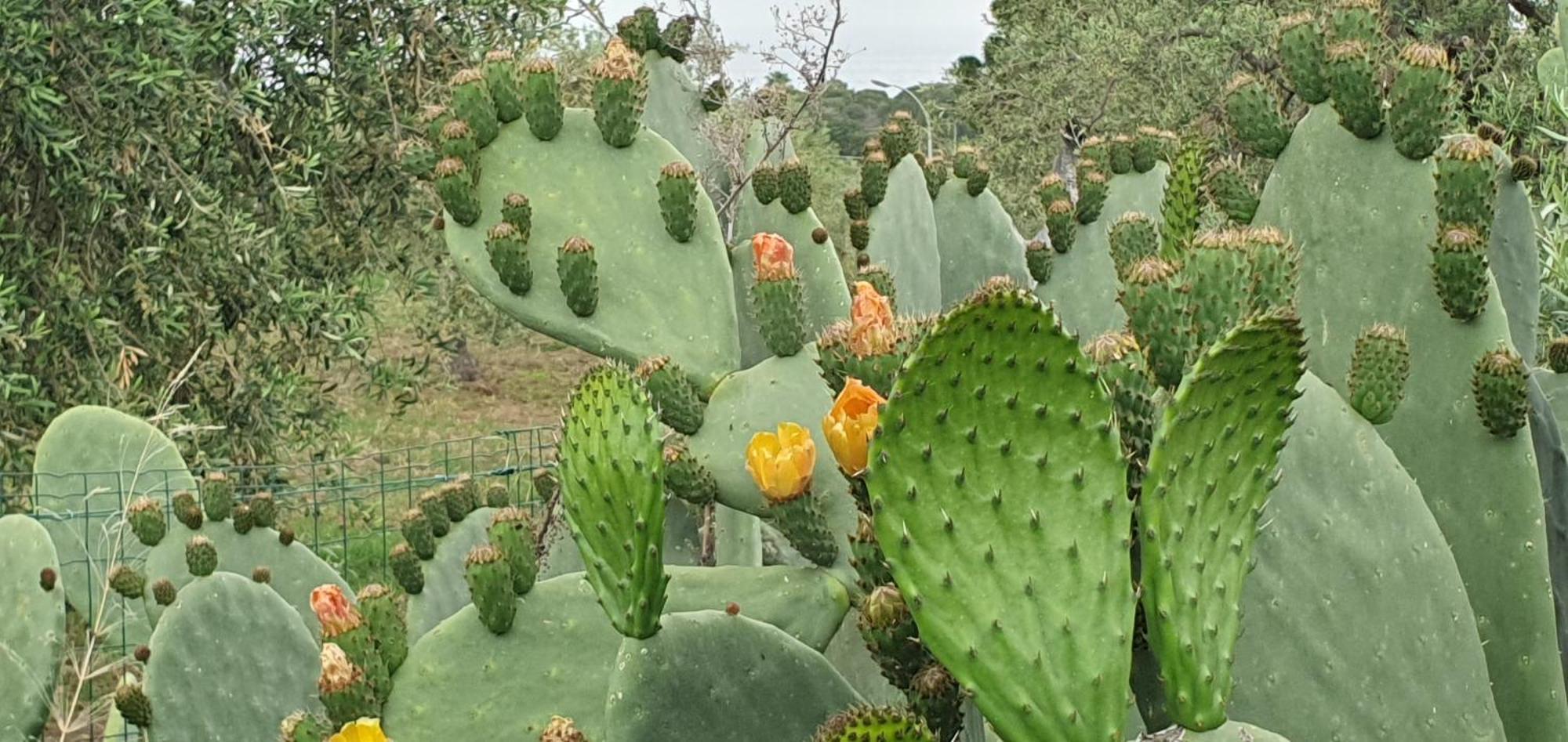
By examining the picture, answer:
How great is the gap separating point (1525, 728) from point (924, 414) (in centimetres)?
112

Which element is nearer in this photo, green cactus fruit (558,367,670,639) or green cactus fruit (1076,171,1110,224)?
green cactus fruit (558,367,670,639)

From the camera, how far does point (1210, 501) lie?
42.0 inches

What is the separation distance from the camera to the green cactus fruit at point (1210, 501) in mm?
1024

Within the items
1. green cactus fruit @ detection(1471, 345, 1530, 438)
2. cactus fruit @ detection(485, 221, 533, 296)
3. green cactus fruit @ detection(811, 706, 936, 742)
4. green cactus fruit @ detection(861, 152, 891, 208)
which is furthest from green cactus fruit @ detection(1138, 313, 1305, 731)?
green cactus fruit @ detection(861, 152, 891, 208)

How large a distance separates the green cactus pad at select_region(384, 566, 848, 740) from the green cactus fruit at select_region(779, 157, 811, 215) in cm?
99

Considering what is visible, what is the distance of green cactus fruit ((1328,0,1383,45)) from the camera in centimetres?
191

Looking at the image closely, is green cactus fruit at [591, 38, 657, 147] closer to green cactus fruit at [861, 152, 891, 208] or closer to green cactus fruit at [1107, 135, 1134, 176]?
green cactus fruit at [861, 152, 891, 208]

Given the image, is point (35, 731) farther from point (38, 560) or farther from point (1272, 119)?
point (1272, 119)

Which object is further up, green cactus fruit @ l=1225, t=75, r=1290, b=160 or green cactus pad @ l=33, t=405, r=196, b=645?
green cactus fruit @ l=1225, t=75, r=1290, b=160

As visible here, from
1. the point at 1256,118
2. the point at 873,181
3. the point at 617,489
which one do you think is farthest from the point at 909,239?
the point at 617,489

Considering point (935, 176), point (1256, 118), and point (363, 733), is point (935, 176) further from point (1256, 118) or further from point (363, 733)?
point (363, 733)

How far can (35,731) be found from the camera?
3.07 metres

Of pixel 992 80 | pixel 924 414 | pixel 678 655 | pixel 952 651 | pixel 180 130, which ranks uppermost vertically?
pixel 924 414

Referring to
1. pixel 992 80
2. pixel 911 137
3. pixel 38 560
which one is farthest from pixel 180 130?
pixel 992 80
